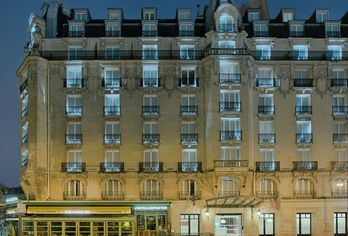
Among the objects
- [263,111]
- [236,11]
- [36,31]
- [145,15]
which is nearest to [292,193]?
[263,111]

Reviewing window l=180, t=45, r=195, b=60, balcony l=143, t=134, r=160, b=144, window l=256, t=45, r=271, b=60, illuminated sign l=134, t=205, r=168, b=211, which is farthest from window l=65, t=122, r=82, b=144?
window l=256, t=45, r=271, b=60

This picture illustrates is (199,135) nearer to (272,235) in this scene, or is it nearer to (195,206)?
(195,206)

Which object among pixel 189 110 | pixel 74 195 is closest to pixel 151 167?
pixel 189 110

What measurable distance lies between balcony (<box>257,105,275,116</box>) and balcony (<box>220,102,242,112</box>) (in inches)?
94.6

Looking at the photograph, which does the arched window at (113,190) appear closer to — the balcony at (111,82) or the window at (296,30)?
the balcony at (111,82)

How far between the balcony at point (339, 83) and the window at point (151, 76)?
18.1 metres

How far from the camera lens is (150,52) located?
73562 mm

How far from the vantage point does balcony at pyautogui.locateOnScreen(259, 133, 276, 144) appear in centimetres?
7231

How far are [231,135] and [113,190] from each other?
12.9 metres

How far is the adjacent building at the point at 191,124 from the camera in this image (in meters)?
70.9

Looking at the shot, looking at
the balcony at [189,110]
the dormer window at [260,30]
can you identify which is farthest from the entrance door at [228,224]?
the dormer window at [260,30]

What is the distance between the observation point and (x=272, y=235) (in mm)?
71562

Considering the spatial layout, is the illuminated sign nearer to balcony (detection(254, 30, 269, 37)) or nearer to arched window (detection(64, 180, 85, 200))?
arched window (detection(64, 180, 85, 200))

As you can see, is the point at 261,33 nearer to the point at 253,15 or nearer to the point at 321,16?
the point at 253,15
